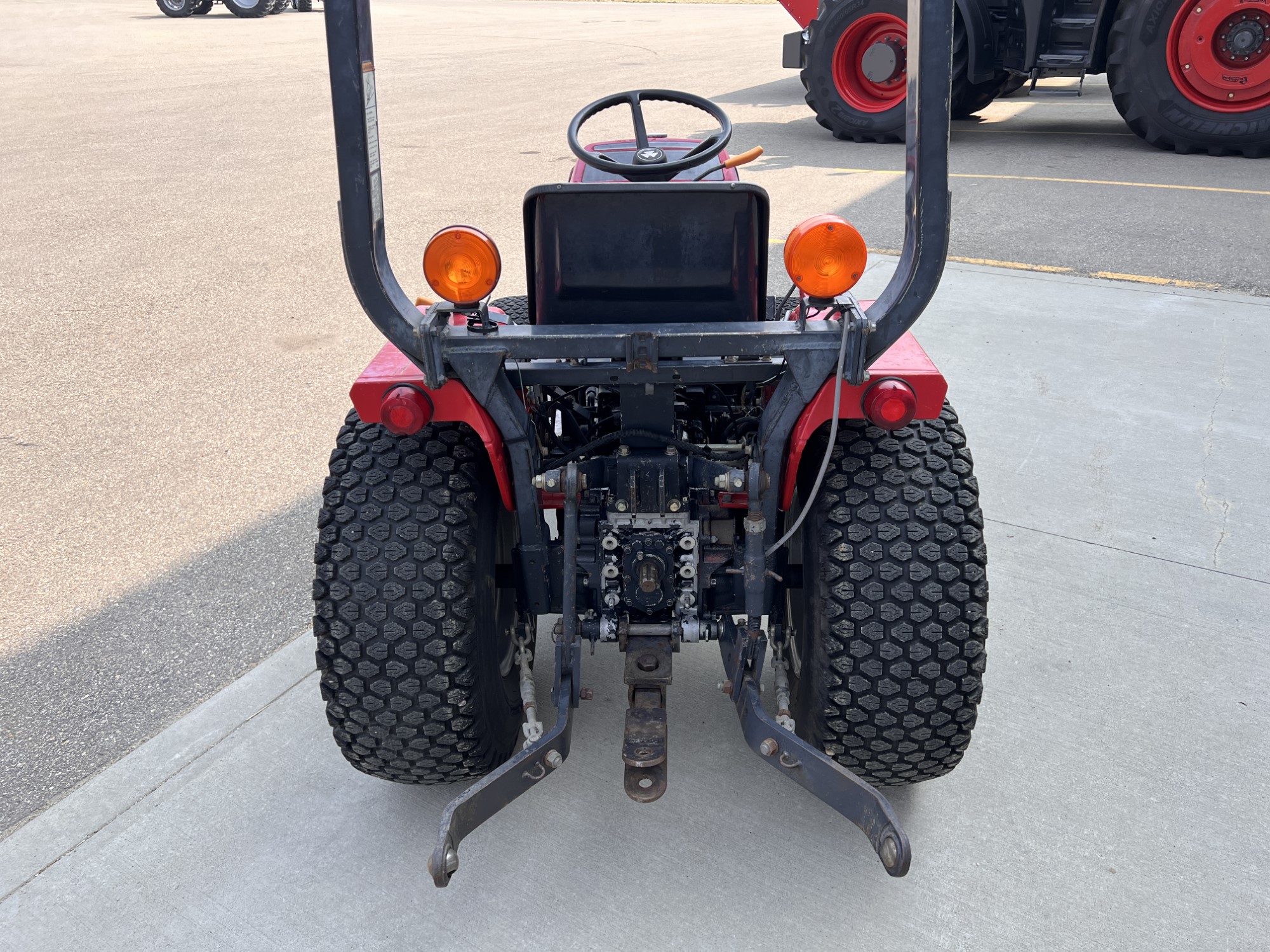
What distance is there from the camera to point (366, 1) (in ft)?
5.61

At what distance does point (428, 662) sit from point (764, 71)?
559 inches

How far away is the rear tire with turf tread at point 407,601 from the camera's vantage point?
203 cm

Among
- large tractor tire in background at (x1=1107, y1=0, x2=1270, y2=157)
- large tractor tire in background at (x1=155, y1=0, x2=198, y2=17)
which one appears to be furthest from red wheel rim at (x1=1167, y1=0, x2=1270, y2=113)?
large tractor tire in background at (x1=155, y1=0, x2=198, y2=17)

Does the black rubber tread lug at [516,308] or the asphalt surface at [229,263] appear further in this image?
the black rubber tread lug at [516,308]

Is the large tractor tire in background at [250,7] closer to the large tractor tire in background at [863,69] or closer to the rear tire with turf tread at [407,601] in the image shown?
the large tractor tire in background at [863,69]

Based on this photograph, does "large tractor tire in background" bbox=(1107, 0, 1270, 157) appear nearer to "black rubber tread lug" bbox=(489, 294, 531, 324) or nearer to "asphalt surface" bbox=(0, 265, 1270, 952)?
"asphalt surface" bbox=(0, 265, 1270, 952)

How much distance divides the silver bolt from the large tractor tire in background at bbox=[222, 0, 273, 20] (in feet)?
88.1

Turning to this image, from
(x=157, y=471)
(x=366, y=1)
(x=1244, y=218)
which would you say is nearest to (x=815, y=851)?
(x=366, y=1)

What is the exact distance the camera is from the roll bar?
1.68m

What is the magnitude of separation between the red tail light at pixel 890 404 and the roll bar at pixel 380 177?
10cm


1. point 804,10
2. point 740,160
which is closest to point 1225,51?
point 804,10

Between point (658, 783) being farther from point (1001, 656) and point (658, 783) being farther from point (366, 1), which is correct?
point (366, 1)

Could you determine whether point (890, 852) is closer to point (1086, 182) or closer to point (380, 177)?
point (380, 177)

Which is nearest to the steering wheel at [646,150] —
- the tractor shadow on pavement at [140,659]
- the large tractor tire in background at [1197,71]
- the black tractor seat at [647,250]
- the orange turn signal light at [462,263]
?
the black tractor seat at [647,250]
